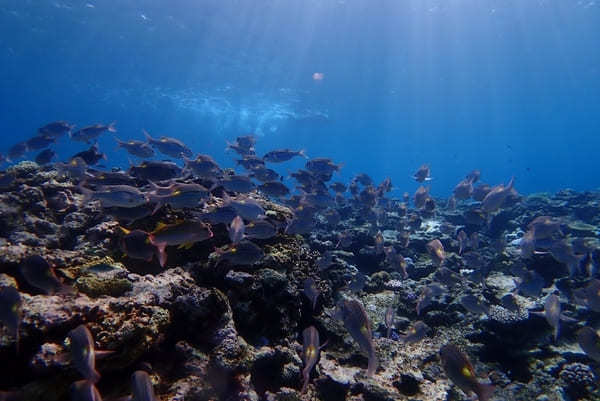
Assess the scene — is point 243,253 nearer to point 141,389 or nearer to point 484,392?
point 141,389

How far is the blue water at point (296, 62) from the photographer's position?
84.8 ft

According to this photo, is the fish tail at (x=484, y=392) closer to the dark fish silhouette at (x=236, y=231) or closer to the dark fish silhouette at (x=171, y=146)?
the dark fish silhouette at (x=236, y=231)

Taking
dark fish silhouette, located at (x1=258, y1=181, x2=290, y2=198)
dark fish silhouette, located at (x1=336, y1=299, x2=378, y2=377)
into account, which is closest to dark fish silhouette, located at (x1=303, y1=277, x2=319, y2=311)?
dark fish silhouette, located at (x1=336, y1=299, x2=378, y2=377)

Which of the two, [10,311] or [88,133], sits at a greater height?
[88,133]

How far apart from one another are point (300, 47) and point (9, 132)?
3821 inches

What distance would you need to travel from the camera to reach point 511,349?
20.1ft

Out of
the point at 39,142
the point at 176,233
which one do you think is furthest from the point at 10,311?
the point at 39,142

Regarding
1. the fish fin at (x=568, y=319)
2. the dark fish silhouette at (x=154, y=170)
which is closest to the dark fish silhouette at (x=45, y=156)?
the dark fish silhouette at (x=154, y=170)

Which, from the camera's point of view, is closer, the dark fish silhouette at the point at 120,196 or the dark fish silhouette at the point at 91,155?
the dark fish silhouette at the point at 120,196

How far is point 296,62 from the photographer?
32000mm

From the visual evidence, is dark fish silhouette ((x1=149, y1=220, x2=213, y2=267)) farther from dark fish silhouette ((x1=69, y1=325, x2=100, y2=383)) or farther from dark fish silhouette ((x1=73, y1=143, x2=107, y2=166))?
dark fish silhouette ((x1=73, y1=143, x2=107, y2=166))

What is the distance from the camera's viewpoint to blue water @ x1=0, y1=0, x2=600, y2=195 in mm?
25844

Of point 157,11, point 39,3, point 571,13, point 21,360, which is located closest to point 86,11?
point 39,3

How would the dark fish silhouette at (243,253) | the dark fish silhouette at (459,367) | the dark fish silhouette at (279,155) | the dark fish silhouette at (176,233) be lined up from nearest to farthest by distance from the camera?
the dark fish silhouette at (459,367)
the dark fish silhouette at (176,233)
the dark fish silhouette at (243,253)
the dark fish silhouette at (279,155)
